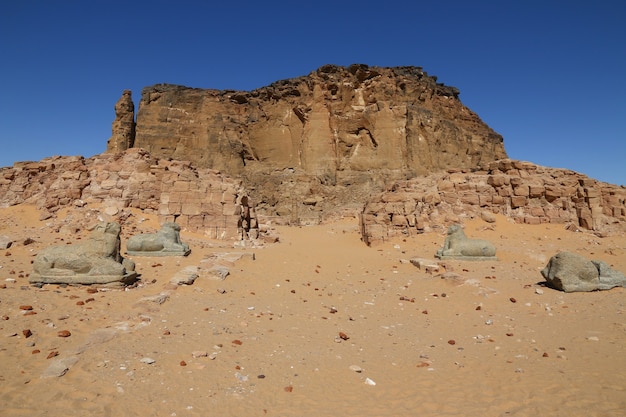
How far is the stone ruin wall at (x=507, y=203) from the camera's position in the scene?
15.1 metres

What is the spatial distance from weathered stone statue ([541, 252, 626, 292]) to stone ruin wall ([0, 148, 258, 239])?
1079cm

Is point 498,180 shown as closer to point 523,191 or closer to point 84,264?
point 523,191

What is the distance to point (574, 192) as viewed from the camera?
51.3 feet

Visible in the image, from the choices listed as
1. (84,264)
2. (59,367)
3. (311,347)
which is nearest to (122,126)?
(84,264)

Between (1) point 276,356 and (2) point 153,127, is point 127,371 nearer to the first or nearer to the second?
(1) point 276,356

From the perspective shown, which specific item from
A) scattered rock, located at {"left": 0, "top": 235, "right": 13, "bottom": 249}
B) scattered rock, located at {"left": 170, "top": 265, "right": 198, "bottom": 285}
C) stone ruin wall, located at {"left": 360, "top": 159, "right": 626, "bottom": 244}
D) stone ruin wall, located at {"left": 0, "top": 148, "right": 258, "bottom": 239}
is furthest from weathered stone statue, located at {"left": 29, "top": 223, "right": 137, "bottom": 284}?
stone ruin wall, located at {"left": 360, "top": 159, "right": 626, "bottom": 244}

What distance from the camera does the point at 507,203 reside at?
1582 centimetres

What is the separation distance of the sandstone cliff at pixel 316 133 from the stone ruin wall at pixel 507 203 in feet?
73.6

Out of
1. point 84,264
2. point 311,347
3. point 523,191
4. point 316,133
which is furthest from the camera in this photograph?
point 316,133

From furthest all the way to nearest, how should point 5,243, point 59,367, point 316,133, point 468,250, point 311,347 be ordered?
point 316,133
point 468,250
point 5,243
point 311,347
point 59,367

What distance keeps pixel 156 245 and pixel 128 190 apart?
5128mm

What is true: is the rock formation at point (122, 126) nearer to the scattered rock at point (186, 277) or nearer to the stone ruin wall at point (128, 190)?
the stone ruin wall at point (128, 190)

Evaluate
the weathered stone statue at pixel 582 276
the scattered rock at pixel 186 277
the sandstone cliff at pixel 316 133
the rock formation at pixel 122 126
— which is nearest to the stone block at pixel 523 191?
the weathered stone statue at pixel 582 276

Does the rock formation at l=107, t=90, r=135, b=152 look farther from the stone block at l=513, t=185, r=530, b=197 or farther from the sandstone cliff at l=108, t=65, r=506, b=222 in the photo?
the stone block at l=513, t=185, r=530, b=197
